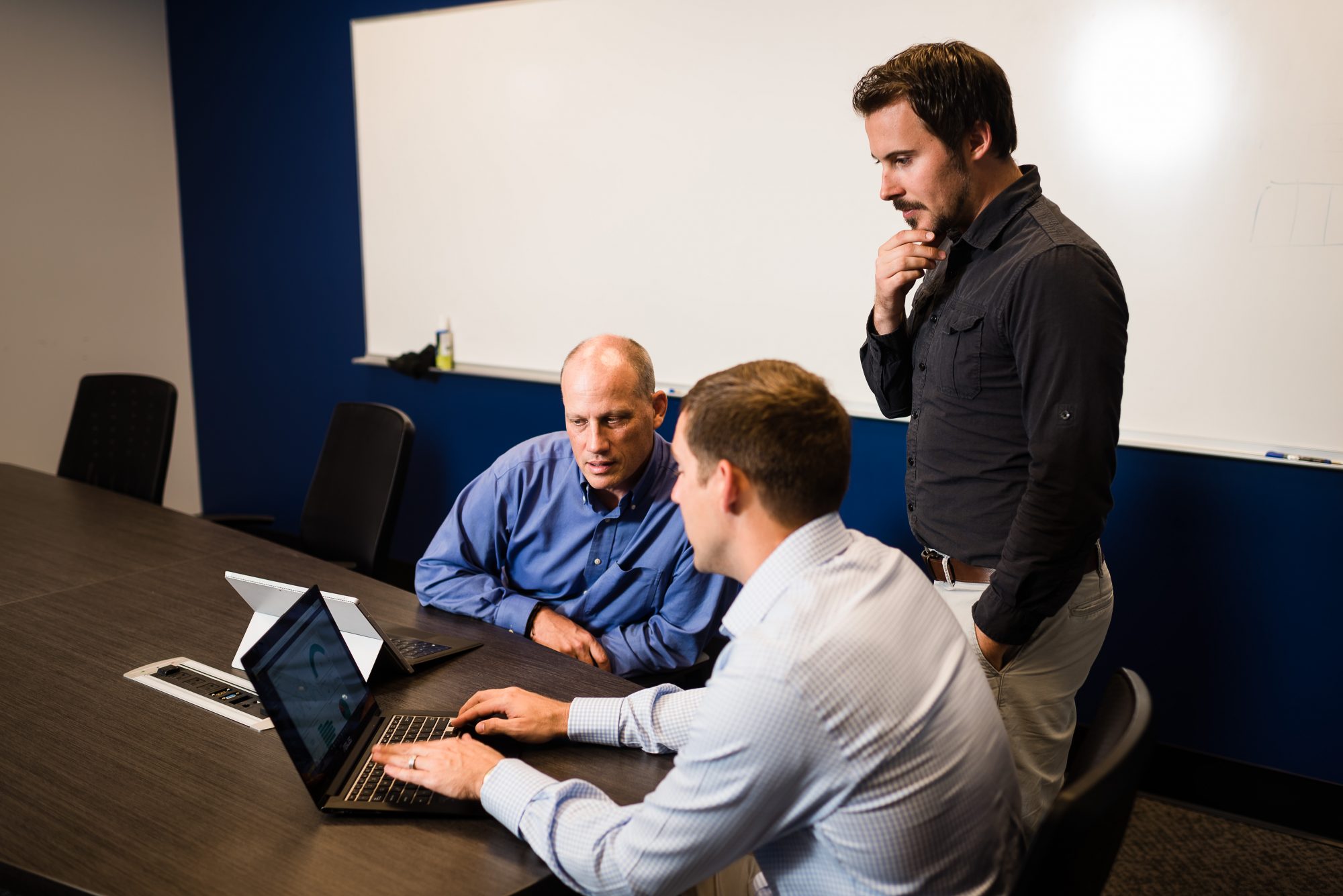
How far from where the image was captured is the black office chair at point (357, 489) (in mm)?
2676

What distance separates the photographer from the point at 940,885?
1.07 metres

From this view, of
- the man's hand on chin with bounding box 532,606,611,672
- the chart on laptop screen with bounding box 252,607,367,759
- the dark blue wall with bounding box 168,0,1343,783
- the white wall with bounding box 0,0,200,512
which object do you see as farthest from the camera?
the white wall with bounding box 0,0,200,512

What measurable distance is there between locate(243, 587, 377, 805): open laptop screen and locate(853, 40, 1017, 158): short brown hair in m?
1.23

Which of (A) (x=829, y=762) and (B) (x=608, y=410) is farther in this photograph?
(B) (x=608, y=410)

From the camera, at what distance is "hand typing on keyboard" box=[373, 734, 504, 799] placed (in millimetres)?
1258

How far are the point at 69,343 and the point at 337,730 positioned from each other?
13.0 ft

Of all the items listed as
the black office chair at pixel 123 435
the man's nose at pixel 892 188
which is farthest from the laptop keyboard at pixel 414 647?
the black office chair at pixel 123 435

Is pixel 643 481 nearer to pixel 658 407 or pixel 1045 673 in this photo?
pixel 658 407

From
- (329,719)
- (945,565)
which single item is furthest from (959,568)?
(329,719)

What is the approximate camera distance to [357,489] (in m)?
2.78

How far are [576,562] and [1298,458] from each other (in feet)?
6.11

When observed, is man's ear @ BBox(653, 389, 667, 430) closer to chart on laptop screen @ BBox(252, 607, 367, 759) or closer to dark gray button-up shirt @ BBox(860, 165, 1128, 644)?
dark gray button-up shirt @ BBox(860, 165, 1128, 644)

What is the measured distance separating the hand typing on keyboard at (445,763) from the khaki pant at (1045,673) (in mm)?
817

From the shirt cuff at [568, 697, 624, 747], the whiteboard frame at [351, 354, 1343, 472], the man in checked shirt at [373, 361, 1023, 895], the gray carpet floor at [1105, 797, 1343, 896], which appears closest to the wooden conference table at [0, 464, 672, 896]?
the shirt cuff at [568, 697, 624, 747]
